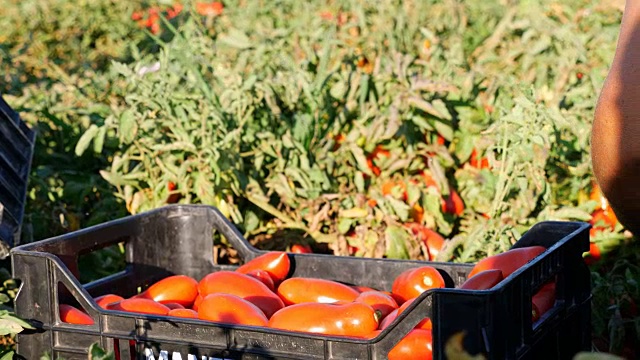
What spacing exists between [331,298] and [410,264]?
23cm

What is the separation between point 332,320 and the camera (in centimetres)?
175

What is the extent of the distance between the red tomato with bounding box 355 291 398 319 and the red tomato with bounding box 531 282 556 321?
28 cm

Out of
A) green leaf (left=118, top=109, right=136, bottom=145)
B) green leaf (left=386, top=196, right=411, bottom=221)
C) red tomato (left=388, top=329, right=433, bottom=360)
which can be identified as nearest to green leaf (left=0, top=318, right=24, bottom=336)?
red tomato (left=388, top=329, right=433, bottom=360)

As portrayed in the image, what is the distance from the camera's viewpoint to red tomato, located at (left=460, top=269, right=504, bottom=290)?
1.71 metres

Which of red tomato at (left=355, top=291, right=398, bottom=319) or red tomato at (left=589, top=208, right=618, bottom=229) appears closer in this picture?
red tomato at (left=355, top=291, right=398, bottom=319)

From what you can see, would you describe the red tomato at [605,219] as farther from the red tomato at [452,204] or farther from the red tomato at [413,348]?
the red tomato at [413,348]

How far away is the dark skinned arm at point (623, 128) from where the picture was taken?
121cm

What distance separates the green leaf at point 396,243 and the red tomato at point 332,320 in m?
0.86

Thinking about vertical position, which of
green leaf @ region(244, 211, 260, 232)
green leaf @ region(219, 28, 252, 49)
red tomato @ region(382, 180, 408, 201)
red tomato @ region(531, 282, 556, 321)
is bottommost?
red tomato @ region(531, 282, 556, 321)

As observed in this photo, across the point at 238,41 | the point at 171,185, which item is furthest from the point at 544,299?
the point at 238,41

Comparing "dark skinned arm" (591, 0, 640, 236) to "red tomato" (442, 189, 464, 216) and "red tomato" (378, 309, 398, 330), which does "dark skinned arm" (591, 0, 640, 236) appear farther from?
"red tomato" (442, 189, 464, 216)

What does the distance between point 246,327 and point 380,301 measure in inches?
15.2

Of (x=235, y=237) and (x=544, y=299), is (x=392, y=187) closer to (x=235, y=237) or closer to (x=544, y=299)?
(x=235, y=237)

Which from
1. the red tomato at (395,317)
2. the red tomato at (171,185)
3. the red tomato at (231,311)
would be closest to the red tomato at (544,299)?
the red tomato at (395,317)
